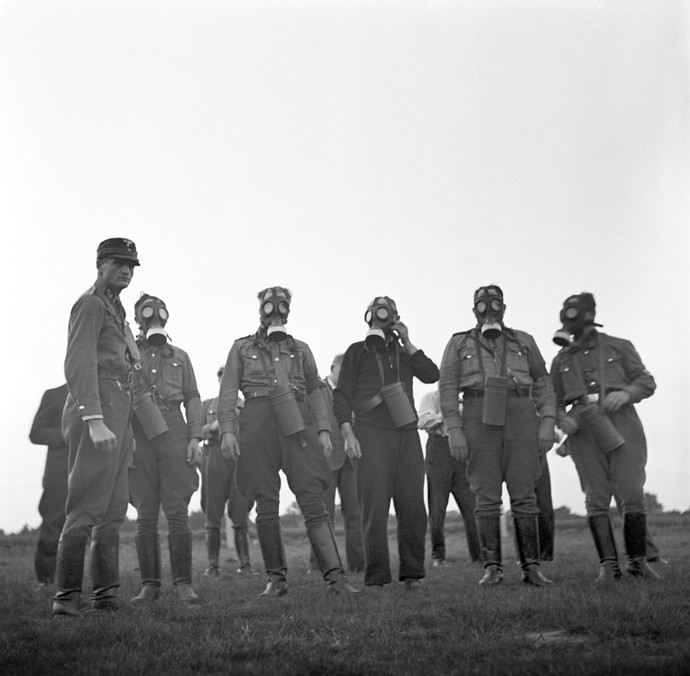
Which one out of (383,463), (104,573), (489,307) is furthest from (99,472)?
(489,307)

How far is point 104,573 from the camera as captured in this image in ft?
22.9

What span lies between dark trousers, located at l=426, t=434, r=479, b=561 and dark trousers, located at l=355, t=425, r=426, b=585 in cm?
388

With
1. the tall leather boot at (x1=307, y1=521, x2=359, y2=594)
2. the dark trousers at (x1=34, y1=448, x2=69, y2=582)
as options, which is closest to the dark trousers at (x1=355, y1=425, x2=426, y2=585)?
the tall leather boot at (x1=307, y1=521, x2=359, y2=594)

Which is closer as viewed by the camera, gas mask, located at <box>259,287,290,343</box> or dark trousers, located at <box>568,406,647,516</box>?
dark trousers, located at <box>568,406,647,516</box>

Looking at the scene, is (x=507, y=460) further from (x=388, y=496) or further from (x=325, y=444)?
(x=325, y=444)

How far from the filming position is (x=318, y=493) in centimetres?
818

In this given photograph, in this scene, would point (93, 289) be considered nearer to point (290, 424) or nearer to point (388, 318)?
point (290, 424)

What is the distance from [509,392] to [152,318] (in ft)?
11.5

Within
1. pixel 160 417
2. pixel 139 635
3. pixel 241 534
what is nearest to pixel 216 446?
pixel 241 534

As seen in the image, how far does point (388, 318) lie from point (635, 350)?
8.17 ft

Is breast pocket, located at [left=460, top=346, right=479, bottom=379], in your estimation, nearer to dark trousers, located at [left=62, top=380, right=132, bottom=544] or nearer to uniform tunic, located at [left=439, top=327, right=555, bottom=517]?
uniform tunic, located at [left=439, top=327, right=555, bottom=517]

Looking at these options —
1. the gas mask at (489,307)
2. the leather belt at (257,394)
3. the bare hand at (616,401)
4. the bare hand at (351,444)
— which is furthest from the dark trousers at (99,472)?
the bare hand at (616,401)

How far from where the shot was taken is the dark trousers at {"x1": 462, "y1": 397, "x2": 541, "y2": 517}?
26.8 feet

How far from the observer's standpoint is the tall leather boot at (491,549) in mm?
7988
